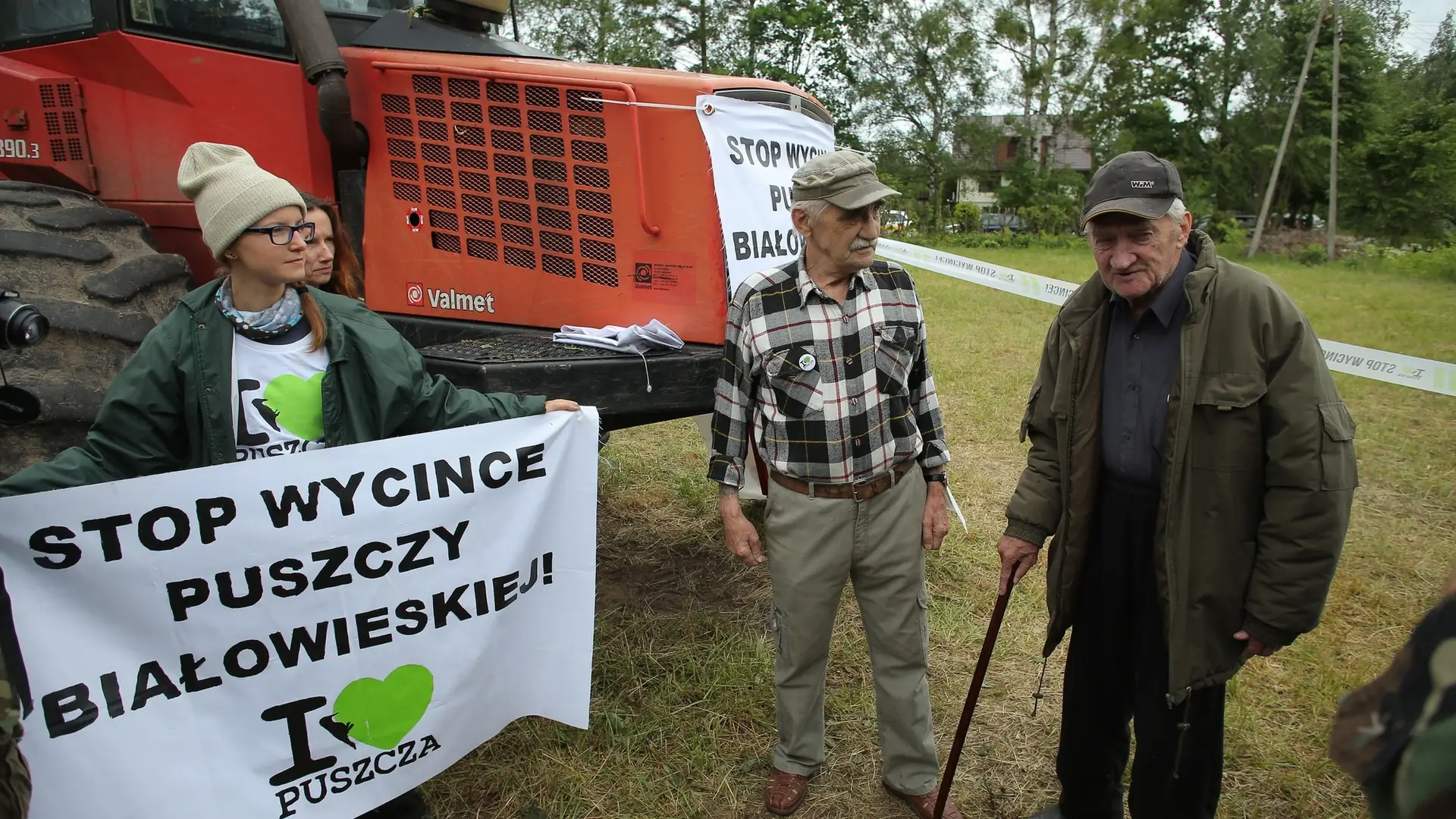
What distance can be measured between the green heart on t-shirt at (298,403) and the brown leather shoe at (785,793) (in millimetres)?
1664

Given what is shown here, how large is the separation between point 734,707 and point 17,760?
2.16 m

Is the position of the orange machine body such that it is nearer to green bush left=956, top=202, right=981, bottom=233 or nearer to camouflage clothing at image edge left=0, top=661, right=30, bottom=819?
camouflage clothing at image edge left=0, top=661, right=30, bottom=819

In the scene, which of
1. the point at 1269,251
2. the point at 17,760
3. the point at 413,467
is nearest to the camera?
the point at 17,760

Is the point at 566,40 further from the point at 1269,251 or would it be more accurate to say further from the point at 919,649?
the point at 919,649

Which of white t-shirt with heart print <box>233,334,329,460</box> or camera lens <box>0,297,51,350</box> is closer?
camera lens <box>0,297,51,350</box>

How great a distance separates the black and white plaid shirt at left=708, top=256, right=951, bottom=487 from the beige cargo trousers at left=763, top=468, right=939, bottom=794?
0.12 meters

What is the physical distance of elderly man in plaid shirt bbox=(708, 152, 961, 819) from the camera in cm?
245

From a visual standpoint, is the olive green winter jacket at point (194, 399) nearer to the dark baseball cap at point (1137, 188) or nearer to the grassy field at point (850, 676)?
the grassy field at point (850, 676)

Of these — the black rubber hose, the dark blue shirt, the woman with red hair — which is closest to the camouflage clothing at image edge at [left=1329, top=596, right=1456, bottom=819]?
the dark blue shirt

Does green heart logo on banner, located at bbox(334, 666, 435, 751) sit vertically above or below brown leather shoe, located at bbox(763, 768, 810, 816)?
above

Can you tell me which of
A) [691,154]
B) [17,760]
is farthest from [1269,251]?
[17,760]

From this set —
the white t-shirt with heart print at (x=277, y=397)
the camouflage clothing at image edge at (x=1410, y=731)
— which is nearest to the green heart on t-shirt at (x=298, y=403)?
the white t-shirt with heart print at (x=277, y=397)

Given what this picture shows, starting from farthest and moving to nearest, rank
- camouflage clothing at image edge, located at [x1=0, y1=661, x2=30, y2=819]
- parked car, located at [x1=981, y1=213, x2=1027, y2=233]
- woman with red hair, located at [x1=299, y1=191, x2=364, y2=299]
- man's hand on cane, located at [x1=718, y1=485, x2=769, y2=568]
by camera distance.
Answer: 1. parked car, located at [x1=981, y1=213, x2=1027, y2=233]
2. woman with red hair, located at [x1=299, y1=191, x2=364, y2=299]
3. man's hand on cane, located at [x1=718, y1=485, x2=769, y2=568]
4. camouflage clothing at image edge, located at [x1=0, y1=661, x2=30, y2=819]

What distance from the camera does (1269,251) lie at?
2472 centimetres
